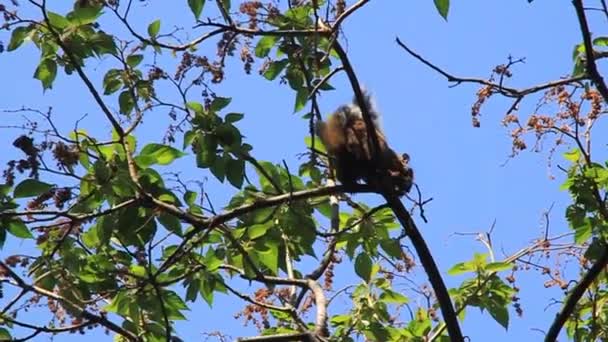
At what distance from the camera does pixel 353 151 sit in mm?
5164

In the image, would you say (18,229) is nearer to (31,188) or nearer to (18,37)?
(31,188)

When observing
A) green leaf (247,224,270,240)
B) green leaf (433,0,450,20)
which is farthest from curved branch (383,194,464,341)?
green leaf (433,0,450,20)

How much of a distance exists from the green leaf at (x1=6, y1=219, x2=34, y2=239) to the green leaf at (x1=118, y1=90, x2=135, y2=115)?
667mm

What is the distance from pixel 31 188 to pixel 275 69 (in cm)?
119

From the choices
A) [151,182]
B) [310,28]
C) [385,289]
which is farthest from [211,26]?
[385,289]

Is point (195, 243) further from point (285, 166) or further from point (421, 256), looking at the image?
point (421, 256)

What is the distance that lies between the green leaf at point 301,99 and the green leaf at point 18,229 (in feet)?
4.22

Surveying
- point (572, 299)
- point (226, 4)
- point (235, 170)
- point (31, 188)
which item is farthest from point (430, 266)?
point (31, 188)

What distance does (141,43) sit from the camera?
4.31m

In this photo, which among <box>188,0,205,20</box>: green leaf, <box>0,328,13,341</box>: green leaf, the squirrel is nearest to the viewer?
<box>188,0,205,20</box>: green leaf

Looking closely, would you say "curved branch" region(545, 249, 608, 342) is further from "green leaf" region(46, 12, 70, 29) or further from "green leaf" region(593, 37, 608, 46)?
"green leaf" region(46, 12, 70, 29)

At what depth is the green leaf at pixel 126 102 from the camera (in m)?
4.37

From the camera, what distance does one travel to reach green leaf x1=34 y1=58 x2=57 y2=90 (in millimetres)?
4285

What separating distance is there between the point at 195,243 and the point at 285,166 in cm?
54
